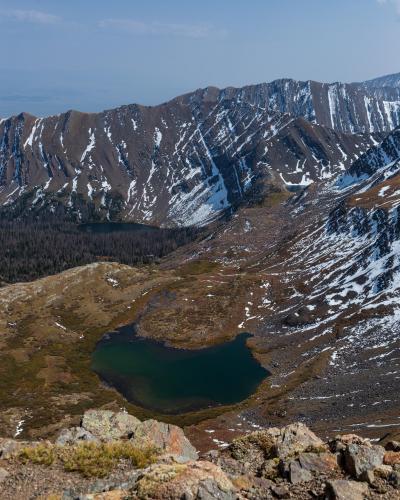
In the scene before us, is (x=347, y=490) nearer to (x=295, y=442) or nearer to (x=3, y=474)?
(x=295, y=442)

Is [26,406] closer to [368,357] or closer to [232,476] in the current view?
[368,357]

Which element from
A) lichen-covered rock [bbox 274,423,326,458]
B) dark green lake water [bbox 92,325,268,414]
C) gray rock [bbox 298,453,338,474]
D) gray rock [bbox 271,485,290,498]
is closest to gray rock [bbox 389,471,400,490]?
gray rock [bbox 298,453,338,474]

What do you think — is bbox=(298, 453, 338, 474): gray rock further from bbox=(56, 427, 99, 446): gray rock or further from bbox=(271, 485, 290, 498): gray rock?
bbox=(56, 427, 99, 446): gray rock

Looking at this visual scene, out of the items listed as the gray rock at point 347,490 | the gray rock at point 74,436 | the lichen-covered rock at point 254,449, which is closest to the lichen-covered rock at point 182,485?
the gray rock at point 347,490

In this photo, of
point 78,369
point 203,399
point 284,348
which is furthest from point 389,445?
point 78,369

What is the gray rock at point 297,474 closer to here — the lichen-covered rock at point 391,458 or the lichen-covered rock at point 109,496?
the lichen-covered rock at point 391,458

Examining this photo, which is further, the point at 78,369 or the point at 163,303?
the point at 163,303
